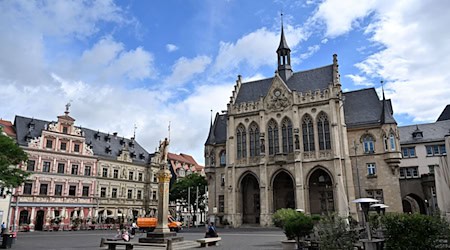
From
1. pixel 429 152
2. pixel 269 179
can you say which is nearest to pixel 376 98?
pixel 429 152

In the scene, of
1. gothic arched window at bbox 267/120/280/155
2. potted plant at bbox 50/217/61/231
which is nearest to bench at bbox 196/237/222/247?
gothic arched window at bbox 267/120/280/155

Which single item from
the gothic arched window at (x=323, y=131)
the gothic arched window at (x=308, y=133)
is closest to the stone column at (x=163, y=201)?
the gothic arched window at (x=308, y=133)

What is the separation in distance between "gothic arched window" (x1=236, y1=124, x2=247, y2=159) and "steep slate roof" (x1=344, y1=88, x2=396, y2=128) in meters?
13.6

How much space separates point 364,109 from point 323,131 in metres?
6.61

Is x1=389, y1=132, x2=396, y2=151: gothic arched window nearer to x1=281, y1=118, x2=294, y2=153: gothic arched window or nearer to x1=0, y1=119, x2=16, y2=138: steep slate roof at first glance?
x1=281, y1=118, x2=294, y2=153: gothic arched window

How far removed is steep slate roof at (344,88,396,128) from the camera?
1582 inches

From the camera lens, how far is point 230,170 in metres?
45.2

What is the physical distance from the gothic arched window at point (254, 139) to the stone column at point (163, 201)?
81.8 feet

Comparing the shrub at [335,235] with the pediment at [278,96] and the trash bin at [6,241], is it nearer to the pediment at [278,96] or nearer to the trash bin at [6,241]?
the trash bin at [6,241]

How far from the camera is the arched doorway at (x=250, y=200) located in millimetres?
45188

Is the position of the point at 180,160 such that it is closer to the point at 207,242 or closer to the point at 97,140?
the point at 97,140

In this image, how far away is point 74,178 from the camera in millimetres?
48344

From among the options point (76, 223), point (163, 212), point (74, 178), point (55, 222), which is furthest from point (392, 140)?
point (55, 222)

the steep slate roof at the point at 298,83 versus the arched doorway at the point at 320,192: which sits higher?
the steep slate roof at the point at 298,83
